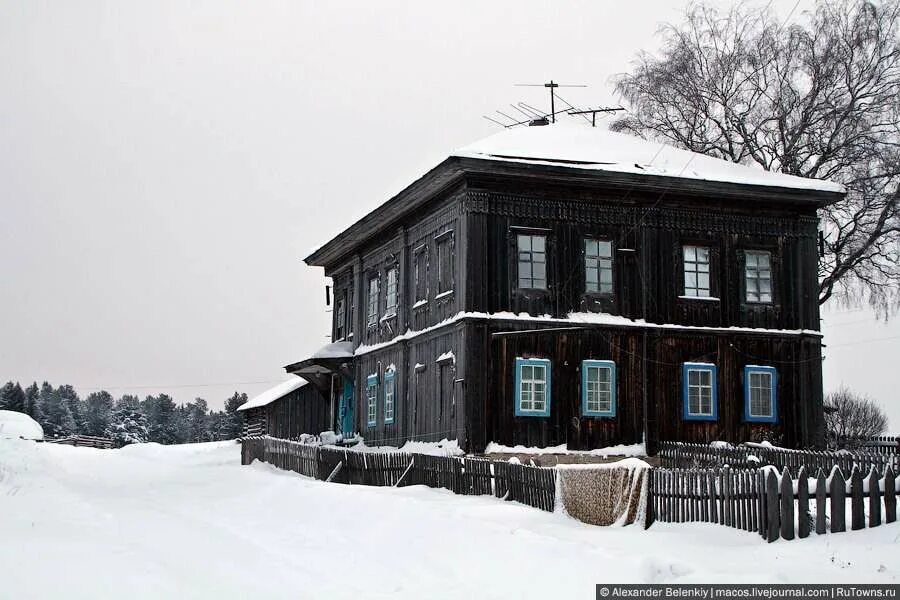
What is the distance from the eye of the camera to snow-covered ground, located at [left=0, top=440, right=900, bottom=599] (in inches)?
443

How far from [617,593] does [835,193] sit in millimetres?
20854

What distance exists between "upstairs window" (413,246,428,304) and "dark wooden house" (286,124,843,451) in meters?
0.07

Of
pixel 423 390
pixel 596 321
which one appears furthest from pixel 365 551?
pixel 423 390

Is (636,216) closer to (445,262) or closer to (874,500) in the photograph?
(445,262)

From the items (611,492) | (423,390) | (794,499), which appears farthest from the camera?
(423,390)

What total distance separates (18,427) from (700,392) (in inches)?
635

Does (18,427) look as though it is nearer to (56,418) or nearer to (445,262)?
(445,262)

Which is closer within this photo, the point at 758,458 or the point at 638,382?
the point at 758,458

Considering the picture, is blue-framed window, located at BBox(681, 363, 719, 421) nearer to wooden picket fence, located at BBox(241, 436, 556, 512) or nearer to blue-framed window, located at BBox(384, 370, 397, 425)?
wooden picket fence, located at BBox(241, 436, 556, 512)

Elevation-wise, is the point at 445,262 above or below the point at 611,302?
above

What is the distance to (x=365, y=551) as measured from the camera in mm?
14016

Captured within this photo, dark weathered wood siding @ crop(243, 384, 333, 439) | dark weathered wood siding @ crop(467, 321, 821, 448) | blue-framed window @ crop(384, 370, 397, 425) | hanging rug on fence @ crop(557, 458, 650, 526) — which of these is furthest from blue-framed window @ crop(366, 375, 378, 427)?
hanging rug on fence @ crop(557, 458, 650, 526)

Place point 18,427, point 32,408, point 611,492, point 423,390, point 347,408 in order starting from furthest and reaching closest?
point 32,408, point 347,408, point 423,390, point 18,427, point 611,492

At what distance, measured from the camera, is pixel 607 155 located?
29516 mm
